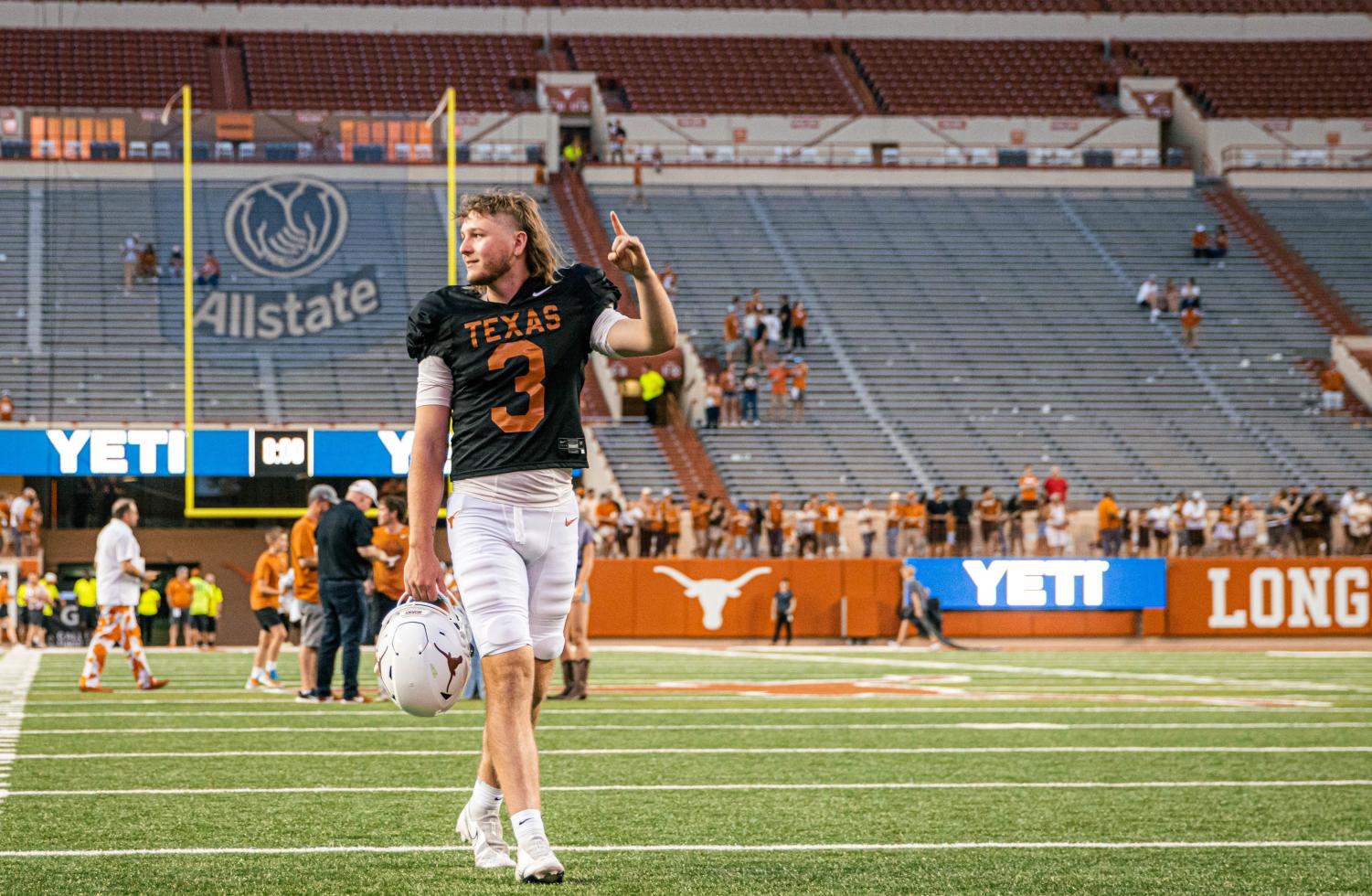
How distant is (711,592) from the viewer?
26.3m

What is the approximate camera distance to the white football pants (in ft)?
15.7

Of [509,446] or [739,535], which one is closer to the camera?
[509,446]

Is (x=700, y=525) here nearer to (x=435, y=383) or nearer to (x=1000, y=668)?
(x=1000, y=668)

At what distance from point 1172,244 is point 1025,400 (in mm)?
8409

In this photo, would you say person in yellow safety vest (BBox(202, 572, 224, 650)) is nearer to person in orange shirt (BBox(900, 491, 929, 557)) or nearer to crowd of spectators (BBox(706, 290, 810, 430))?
crowd of spectators (BBox(706, 290, 810, 430))

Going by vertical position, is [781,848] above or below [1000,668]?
above

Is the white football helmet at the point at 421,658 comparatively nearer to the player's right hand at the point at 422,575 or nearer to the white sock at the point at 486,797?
the player's right hand at the point at 422,575

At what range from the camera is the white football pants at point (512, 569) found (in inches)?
189

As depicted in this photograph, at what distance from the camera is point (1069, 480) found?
31.0m

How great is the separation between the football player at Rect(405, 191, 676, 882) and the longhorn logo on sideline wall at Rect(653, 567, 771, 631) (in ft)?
69.5

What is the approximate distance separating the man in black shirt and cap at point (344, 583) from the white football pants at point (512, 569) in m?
7.75

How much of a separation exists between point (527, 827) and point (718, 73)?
42.4 meters

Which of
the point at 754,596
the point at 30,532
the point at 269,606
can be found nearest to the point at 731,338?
the point at 754,596

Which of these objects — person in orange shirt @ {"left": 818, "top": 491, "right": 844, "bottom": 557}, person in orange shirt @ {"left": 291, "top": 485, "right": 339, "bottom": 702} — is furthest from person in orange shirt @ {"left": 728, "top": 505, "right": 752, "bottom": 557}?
person in orange shirt @ {"left": 291, "top": 485, "right": 339, "bottom": 702}
